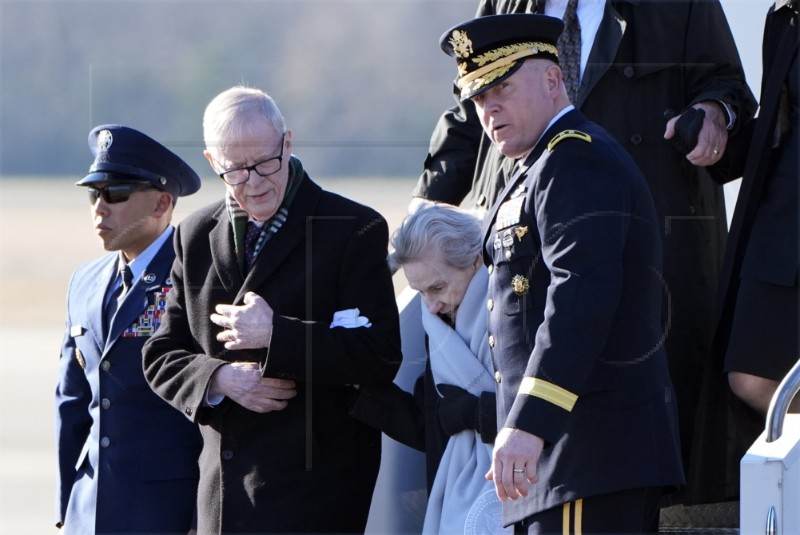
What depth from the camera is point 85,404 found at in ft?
13.1

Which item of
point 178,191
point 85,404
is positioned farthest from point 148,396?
point 178,191

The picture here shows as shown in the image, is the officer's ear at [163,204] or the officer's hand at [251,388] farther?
the officer's ear at [163,204]

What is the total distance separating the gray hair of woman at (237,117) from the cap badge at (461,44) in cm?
59

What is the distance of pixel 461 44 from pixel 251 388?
40.3 inches

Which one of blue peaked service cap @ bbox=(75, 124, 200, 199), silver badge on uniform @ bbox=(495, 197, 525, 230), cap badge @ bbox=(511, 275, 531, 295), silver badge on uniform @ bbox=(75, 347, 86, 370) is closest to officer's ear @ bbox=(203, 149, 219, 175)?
blue peaked service cap @ bbox=(75, 124, 200, 199)

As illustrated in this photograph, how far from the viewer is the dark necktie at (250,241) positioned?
3.56 metres

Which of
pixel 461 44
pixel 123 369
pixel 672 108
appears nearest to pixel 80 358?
pixel 123 369

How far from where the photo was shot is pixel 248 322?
11.2 ft

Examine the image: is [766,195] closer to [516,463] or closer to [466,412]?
[466,412]

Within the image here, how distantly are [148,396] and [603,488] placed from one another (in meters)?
1.50

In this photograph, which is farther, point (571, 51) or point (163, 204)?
point (163, 204)

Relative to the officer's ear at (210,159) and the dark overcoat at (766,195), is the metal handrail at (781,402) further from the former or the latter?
the officer's ear at (210,159)

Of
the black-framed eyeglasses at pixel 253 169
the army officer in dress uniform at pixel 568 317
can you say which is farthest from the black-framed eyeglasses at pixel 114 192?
the army officer in dress uniform at pixel 568 317

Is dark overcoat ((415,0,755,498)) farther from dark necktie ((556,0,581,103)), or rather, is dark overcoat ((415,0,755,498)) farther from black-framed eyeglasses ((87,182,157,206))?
black-framed eyeglasses ((87,182,157,206))
